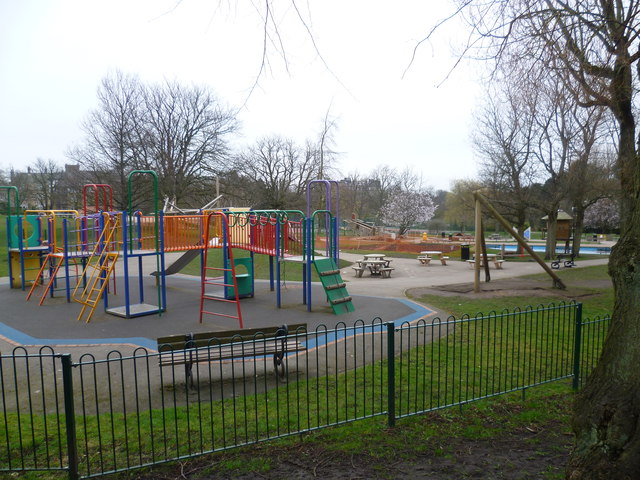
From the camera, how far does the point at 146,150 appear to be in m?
32.7

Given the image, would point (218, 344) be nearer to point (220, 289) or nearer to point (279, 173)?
point (220, 289)

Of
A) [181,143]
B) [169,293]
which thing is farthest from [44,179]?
[169,293]

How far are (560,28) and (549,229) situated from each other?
25.1 metres

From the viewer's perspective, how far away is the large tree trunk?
328 centimetres

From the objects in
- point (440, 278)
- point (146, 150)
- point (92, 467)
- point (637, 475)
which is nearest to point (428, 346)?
point (637, 475)

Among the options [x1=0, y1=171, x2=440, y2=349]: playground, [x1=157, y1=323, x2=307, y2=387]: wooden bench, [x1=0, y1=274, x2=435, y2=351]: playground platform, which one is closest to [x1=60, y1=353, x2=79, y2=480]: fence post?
[x1=157, y1=323, x2=307, y2=387]: wooden bench

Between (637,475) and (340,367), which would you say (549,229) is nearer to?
(340,367)

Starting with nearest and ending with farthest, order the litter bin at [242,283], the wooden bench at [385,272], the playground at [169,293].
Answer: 1. the playground at [169,293]
2. the litter bin at [242,283]
3. the wooden bench at [385,272]

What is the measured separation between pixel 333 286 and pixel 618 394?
25.6 feet

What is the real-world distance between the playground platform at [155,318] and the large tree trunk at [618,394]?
254 inches

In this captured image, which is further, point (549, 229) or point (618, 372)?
point (549, 229)

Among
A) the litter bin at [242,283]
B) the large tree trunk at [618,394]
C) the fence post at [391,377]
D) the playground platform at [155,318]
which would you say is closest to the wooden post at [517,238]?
the playground platform at [155,318]

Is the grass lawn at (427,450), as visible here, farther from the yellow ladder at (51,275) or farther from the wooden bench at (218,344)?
the yellow ladder at (51,275)

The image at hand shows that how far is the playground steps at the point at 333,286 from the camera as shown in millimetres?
10859
